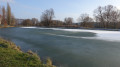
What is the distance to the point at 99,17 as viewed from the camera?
113 ft

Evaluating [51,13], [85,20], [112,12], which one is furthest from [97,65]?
[51,13]

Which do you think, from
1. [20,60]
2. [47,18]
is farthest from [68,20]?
[20,60]

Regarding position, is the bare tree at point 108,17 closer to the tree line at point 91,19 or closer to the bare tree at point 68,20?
the tree line at point 91,19

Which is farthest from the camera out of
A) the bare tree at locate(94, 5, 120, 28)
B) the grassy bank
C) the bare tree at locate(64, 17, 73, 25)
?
the bare tree at locate(64, 17, 73, 25)

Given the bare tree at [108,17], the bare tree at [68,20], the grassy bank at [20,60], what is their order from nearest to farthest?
1. the grassy bank at [20,60]
2. the bare tree at [108,17]
3. the bare tree at [68,20]

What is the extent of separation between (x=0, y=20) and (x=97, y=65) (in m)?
48.5

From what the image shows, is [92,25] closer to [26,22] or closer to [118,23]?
[118,23]

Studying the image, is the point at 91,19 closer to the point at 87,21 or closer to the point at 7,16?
the point at 87,21

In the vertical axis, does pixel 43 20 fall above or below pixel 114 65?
above

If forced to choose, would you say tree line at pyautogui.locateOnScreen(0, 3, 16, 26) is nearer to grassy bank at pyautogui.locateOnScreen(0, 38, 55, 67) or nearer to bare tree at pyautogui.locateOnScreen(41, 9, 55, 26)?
bare tree at pyautogui.locateOnScreen(41, 9, 55, 26)

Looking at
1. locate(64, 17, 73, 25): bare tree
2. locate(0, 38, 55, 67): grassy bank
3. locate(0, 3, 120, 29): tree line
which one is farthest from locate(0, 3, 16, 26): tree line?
locate(0, 38, 55, 67): grassy bank

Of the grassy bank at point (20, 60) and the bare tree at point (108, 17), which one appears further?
the bare tree at point (108, 17)

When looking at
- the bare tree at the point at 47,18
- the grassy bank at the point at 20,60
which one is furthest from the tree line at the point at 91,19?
the grassy bank at the point at 20,60

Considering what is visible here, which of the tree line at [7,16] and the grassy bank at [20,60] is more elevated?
the tree line at [7,16]
